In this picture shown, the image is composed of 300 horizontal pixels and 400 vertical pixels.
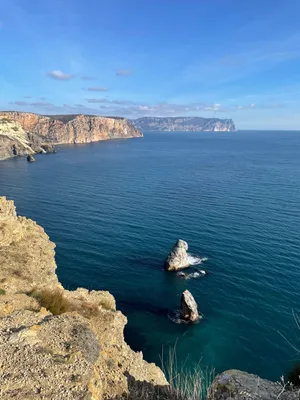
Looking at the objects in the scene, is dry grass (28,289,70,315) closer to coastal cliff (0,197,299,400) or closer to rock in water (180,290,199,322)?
coastal cliff (0,197,299,400)

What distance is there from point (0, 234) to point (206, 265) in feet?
116

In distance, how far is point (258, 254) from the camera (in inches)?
2251

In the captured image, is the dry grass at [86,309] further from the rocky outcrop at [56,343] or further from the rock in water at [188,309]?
the rock in water at [188,309]

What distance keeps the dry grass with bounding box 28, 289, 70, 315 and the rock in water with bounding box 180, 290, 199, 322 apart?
2253cm

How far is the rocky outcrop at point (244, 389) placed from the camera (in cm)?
1343

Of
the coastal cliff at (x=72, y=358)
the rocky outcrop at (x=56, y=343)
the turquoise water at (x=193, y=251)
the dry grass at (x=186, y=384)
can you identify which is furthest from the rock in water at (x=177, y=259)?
the coastal cliff at (x=72, y=358)

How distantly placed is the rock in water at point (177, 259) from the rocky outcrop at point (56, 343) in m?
27.1

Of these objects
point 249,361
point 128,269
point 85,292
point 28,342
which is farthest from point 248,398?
point 128,269

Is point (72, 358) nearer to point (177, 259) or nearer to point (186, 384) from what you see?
point (186, 384)

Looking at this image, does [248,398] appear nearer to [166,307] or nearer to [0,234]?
[0,234]

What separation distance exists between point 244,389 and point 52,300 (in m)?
14.3

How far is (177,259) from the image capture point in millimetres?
54219

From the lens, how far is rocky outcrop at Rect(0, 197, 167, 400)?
12863 mm

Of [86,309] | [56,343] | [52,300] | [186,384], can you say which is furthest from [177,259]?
[56,343]
